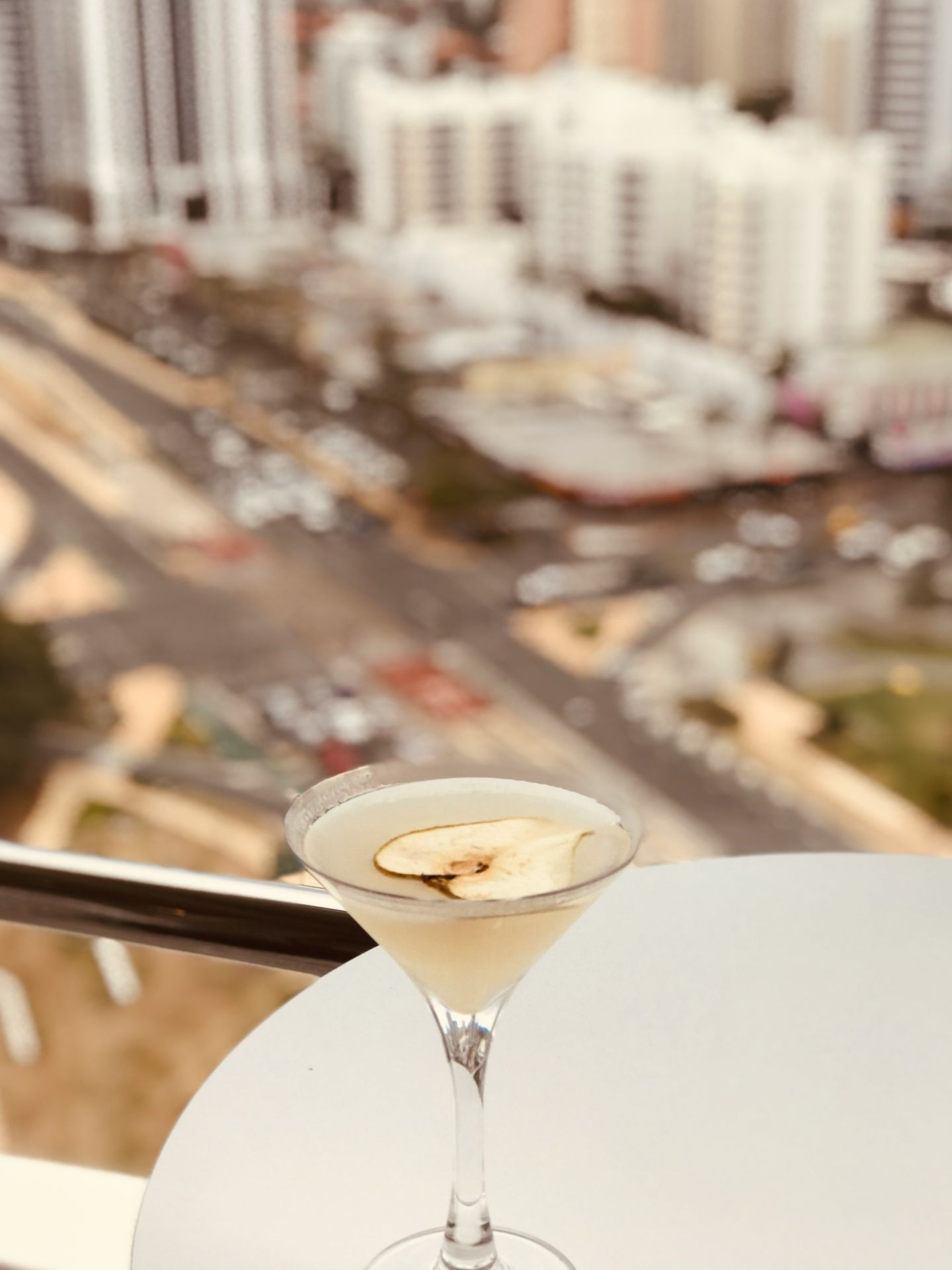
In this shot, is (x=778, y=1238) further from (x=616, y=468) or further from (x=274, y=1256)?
Answer: (x=616, y=468)

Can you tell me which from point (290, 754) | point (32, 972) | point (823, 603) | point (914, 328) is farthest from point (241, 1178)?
point (914, 328)

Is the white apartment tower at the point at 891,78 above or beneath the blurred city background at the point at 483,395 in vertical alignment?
above

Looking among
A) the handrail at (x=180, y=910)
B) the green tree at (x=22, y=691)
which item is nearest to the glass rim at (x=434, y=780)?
the handrail at (x=180, y=910)

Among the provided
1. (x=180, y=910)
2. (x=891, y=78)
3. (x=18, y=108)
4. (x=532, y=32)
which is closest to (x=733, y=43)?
(x=891, y=78)

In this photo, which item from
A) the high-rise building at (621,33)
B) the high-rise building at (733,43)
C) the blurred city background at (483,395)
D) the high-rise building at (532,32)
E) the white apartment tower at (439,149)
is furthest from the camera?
the white apartment tower at (439,149)

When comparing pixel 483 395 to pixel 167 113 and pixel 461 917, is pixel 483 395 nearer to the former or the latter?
pixel 167 113

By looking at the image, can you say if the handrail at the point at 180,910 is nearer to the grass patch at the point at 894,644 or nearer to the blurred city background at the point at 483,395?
the blurred city background at the point at 483,395
